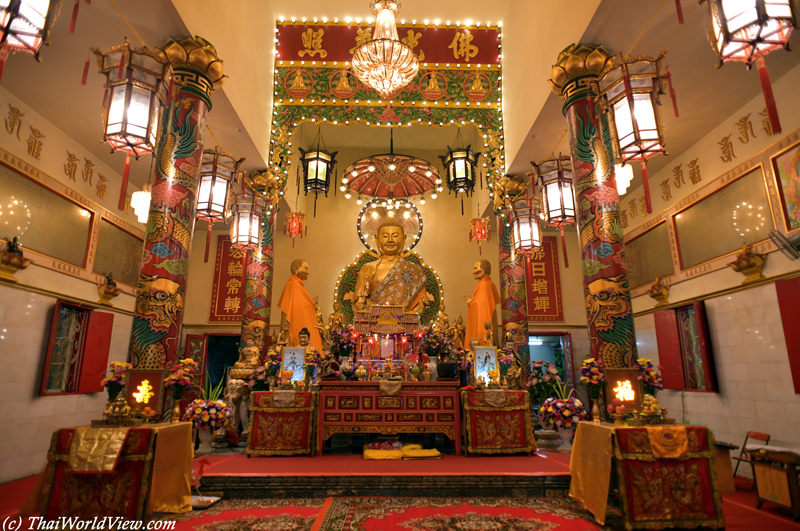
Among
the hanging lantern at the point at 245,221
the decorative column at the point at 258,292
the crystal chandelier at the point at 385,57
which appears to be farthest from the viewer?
the decorative column at the point at 258,292

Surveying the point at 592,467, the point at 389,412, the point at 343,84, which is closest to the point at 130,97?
the point at 389,412

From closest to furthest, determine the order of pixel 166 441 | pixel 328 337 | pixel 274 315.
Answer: pixel 166 441 → pixel 328 337 → pixel 274 315

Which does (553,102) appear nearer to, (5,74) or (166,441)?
(166,441)

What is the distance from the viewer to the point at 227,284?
37.6ft

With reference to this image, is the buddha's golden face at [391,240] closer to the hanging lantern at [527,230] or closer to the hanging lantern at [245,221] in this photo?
the hanging lantern at [527,230]

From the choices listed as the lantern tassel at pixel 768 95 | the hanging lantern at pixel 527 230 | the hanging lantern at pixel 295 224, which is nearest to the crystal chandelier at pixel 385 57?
the hanging lantern at pixel 527 230

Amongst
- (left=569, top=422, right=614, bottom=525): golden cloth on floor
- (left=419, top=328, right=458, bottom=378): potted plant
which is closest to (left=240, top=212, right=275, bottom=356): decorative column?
(left=419, top=328, right=458, bottom=378): potted plant

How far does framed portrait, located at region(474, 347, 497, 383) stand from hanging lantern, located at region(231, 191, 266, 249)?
162 inches

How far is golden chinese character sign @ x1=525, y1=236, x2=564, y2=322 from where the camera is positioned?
37.3 feet

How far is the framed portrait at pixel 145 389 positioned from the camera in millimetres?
4355

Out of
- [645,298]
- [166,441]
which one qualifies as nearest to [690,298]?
[645,298]

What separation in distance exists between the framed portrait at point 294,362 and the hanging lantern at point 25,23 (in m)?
4.57

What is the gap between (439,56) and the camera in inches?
360

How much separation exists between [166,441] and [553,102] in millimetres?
6346
